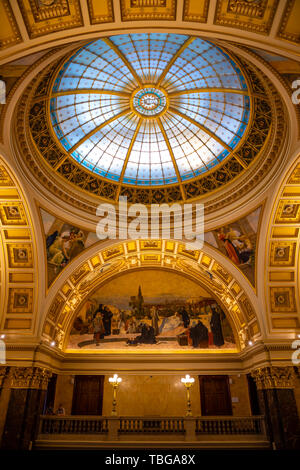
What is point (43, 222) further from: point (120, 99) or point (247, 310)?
point (247, 310)

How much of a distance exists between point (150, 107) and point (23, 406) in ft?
49.0

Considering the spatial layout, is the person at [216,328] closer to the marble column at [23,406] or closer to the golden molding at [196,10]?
the marble column at [23,406]

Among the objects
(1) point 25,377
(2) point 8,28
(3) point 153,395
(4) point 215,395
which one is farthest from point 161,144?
(4) point 215,395

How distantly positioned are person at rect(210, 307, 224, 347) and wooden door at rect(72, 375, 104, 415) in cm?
697

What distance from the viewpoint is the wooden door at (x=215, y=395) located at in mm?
18250

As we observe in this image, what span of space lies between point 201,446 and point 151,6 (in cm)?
1558

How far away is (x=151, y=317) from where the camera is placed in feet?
68.4

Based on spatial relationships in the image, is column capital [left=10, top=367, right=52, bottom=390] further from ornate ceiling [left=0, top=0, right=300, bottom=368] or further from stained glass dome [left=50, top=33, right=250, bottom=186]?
stained glass dome [left=50, top=33, right=250, bottom=186]

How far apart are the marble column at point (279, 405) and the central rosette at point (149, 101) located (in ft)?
43.7

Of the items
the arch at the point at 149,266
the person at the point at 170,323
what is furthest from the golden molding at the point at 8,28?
the person at the point at 170,323

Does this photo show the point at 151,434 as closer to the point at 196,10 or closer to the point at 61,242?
the point at 61,242

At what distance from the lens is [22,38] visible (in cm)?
789

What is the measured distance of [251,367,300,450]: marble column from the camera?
1398 cm

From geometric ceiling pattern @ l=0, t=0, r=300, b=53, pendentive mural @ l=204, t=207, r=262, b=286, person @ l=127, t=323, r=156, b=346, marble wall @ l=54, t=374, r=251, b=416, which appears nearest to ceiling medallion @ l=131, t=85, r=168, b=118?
pendentive mural @ l=204, t=207, r=262, b=286
